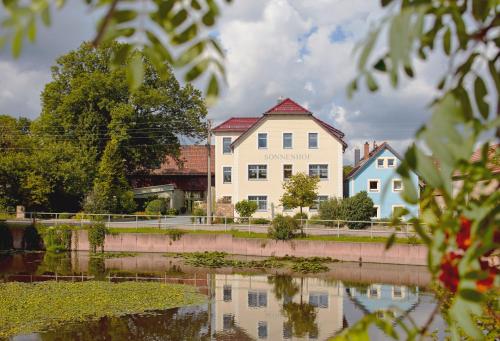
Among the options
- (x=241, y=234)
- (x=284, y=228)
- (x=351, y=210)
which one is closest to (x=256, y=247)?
(x=241, y=234)

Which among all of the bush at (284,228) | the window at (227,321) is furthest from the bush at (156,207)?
the window at (227,321)

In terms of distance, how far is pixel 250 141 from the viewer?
3988 centimetres

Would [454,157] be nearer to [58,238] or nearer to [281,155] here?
[58,238]

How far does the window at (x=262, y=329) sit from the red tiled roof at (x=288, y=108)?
962 inches

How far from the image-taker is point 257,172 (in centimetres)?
4003

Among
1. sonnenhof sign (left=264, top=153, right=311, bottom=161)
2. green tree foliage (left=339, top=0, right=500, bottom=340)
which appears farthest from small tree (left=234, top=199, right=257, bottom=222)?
green tree foliage (left=339, top=0, right=500, bottom=340)

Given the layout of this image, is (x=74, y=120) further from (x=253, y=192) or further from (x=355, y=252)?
(x=355, y=252)

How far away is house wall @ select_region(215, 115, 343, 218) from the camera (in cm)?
3947

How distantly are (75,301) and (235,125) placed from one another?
26.8 meters

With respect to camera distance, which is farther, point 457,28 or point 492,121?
point 457,28

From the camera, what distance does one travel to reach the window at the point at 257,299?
1859 centimetres

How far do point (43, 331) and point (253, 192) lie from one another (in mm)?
26306

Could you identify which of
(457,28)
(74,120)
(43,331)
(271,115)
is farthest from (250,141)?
(457,28)

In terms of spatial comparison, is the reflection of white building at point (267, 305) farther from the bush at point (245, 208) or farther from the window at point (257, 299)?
the bush at point (245, 208)
